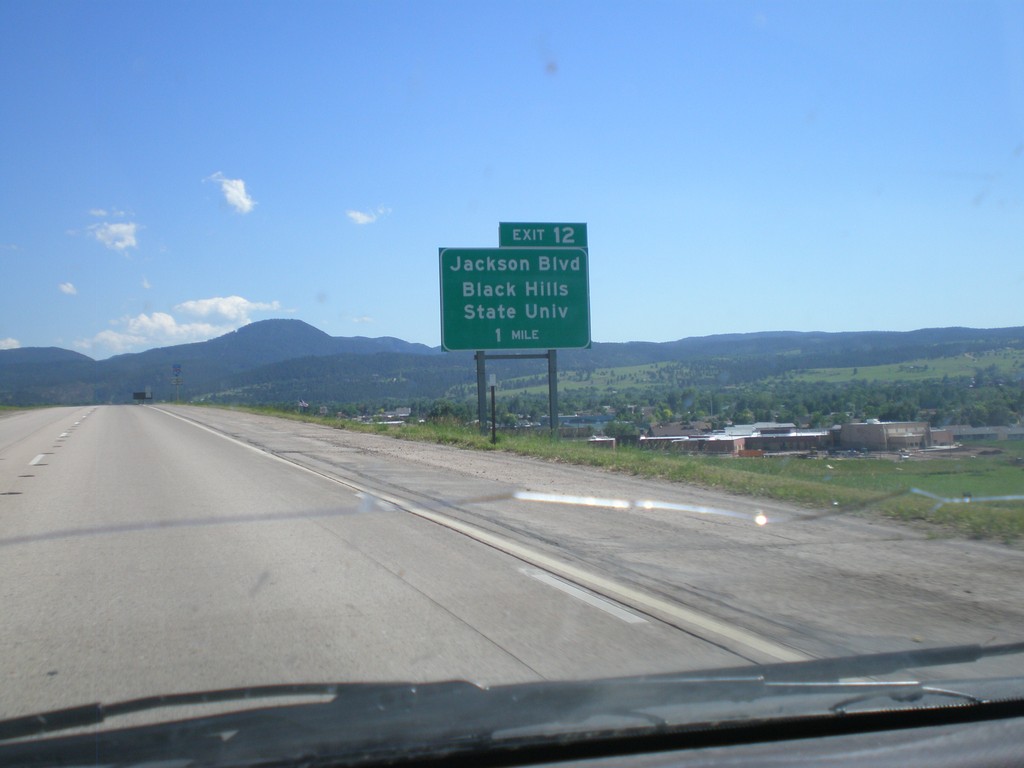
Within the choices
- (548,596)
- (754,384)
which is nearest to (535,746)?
(548,596)

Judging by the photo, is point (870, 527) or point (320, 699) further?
point (870, 527)

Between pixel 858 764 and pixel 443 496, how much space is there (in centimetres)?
1075

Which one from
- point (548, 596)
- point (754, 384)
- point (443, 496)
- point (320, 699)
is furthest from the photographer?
point (754, 384)

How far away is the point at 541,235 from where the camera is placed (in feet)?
82.1

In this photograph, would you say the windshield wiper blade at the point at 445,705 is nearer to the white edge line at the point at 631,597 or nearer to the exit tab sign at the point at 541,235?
the white edge line at the point at 631,597

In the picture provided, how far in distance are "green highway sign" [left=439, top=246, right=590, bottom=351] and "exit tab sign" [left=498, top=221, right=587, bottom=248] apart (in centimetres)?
22

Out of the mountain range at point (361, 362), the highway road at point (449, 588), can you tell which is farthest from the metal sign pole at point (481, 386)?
the highway road at point (449, 588)

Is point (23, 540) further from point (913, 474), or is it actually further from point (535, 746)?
point (913, 474)

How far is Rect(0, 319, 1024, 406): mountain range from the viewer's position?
3359 cm

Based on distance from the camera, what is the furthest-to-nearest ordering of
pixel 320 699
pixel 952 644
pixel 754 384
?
pixel 754 384 → pixel 952 644 → pixel 320 699

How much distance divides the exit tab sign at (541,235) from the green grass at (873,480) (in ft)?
22.9

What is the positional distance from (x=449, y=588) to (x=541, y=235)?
18303 millimetres

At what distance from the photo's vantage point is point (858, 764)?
3.35m

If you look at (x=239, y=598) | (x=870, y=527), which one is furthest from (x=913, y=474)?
(x=239, y=598)
